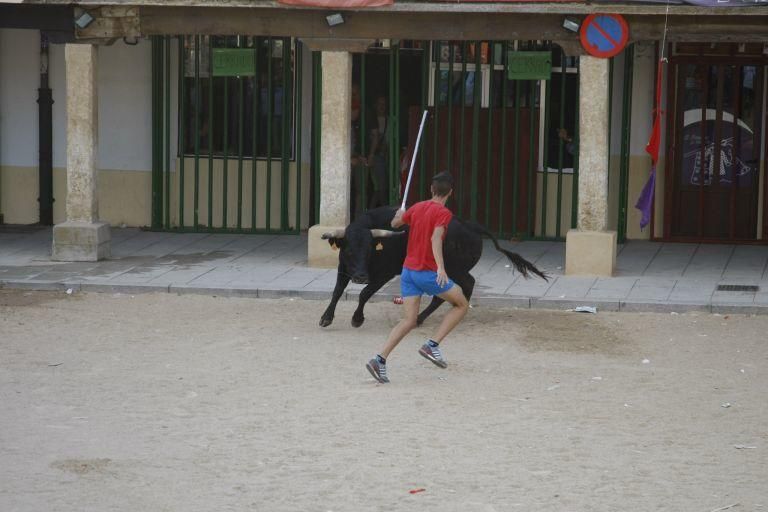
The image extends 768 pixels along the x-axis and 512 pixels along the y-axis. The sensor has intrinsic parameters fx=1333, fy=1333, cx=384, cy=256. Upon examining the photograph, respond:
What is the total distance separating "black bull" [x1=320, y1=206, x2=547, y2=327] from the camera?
11.4 metres

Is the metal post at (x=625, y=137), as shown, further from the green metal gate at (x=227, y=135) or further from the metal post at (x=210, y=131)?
the metal post at (x=210, y=131)

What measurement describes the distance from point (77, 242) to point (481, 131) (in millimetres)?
5360

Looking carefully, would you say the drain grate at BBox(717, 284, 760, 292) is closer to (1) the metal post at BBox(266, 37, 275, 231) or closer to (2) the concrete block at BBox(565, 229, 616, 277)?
(2) the concrete block at BBox(565, 229, 616, 277)

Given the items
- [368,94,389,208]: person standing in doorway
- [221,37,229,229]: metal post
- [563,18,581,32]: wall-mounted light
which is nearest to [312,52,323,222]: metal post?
[368,94,389,208]: person standing in doorway

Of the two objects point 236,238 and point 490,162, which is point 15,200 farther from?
point 490,162

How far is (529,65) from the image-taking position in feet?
54.4

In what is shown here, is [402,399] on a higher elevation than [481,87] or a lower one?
lower

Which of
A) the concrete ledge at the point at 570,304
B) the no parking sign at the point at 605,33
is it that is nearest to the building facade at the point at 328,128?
the no parking sign at the point at 605,33

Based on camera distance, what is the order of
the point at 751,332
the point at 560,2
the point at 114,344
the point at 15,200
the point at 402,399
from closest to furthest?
the point at 402,399 < the point at 114,344 < the point at 751,332 < the point at 560,2 < the point at 15,200

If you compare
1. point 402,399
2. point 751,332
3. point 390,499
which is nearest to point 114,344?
point 402,399

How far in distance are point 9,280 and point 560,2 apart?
6.42 metres

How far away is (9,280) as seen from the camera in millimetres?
13875

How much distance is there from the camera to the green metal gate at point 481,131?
16.9 meters

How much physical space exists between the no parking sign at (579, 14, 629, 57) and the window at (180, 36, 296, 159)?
4666 millimetres
